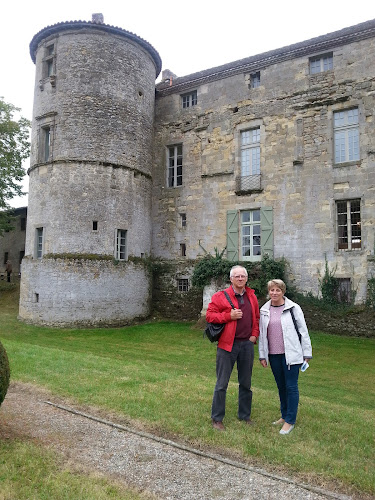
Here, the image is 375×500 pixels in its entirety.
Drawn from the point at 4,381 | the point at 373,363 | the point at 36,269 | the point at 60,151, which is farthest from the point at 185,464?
the point at 60,151

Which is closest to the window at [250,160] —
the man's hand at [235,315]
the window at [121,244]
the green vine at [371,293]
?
the window at [121,244]

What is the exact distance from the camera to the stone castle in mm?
15156

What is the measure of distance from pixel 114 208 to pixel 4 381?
12775 mm

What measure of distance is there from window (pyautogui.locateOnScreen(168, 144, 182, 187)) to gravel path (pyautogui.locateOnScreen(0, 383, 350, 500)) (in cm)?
1451

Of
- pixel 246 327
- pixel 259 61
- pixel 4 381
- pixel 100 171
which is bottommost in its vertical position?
pixel 4 381

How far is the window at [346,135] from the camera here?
1508 centimetres

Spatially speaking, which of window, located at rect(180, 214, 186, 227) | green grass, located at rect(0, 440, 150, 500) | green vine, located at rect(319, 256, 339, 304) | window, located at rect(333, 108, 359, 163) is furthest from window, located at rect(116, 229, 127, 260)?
green grass, located at rect(0, 440, 150, 500)

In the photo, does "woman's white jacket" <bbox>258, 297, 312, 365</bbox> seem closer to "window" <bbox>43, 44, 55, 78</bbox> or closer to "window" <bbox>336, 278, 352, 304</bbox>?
"window" <bbox>336, 278, 352, 304</bbox>

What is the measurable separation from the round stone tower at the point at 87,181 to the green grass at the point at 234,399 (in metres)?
3.65

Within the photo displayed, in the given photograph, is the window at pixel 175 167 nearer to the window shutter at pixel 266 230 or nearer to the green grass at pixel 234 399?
the window shutter at pixel 266 230

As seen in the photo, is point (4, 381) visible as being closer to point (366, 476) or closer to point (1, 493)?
point (1, 493)

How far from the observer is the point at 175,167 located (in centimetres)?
1912

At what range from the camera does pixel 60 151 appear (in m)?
16.7

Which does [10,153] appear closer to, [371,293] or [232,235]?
[232,235]
